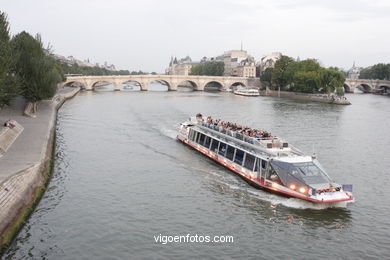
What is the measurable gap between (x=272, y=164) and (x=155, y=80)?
9806 centimetres

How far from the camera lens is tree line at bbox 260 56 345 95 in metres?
91.5

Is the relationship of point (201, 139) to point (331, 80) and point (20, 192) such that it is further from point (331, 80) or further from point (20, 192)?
point (331, 80)

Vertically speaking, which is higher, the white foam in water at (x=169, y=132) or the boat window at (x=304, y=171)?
the boat window at (x=304, y=171)

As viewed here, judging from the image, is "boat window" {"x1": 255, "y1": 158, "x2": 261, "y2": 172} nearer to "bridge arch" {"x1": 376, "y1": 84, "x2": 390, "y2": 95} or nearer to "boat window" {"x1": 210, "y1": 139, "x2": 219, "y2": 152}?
"boat window" {"x1": 210, "y1": 139, "x2": 219, "y2": 152}

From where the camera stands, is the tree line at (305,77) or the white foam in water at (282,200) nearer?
the white foam in water at (282,200)

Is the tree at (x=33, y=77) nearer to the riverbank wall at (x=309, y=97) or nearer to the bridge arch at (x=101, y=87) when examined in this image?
the riverbank wall at (x=309, y=97)

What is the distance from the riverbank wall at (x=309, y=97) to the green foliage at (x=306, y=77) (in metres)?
2.51

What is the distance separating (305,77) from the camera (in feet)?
312

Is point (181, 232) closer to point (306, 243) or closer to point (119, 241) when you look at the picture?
point (119, 241)

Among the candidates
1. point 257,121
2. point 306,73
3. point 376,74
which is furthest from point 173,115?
point 376,74

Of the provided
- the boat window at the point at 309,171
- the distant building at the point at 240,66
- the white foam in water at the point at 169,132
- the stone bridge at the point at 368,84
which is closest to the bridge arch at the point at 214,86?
the distant building at the point at 240,66

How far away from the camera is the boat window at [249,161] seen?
79.8ft

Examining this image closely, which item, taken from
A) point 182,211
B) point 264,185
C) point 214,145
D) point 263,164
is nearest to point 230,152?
point 214,145

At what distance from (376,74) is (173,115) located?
121 metres
